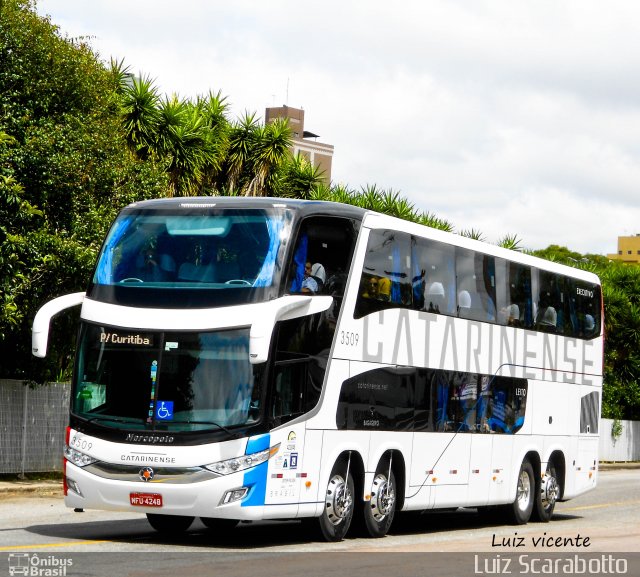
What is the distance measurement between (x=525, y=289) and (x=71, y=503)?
361 inches

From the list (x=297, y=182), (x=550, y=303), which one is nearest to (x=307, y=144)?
(x=297, y=182)

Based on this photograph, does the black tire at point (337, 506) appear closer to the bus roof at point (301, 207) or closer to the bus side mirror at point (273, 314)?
the bus side mirror at point (273, 314)

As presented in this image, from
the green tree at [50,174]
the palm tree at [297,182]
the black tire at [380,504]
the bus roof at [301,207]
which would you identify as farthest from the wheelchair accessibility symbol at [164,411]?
the palm tree at [297,182]

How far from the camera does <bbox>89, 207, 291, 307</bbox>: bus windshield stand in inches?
570

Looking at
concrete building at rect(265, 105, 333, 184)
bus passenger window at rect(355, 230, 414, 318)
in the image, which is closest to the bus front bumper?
bus passenger window at rect(355, 230, 414, 318)

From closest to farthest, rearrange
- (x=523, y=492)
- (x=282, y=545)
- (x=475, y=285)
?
(x=282, y=545) < (x=475, y=285) < (x=523, y=492)

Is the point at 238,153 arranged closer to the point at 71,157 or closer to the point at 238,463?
the point at 71,157

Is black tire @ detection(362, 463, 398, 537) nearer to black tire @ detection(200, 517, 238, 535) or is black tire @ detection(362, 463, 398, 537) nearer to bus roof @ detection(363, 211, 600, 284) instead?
black tire @ detection(200, 517, 238, 535)

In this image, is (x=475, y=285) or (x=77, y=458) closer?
(x=77, y=458)

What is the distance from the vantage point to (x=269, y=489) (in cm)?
1427

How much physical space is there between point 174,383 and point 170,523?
9.36ft

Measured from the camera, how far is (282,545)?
50.0 feet

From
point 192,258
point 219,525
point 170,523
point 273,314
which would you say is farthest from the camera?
point 219,525
